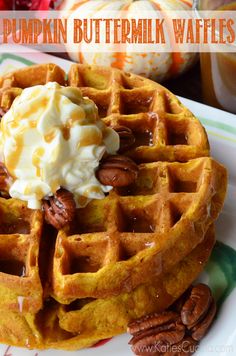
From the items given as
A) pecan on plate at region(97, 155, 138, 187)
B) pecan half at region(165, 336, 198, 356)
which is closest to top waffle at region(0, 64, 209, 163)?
pecan on plate at region(97, 155, 138, 187)

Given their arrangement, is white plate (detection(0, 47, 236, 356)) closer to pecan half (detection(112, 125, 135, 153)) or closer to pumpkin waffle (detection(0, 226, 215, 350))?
pumpkin waffle (detection(0, 226, 215, 350))

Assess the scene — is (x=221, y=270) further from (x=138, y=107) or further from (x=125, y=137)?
(x=138, y=107)

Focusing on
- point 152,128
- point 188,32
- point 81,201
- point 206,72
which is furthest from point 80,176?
point 188,32

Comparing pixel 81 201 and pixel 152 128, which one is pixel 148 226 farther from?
pixel 152 128
